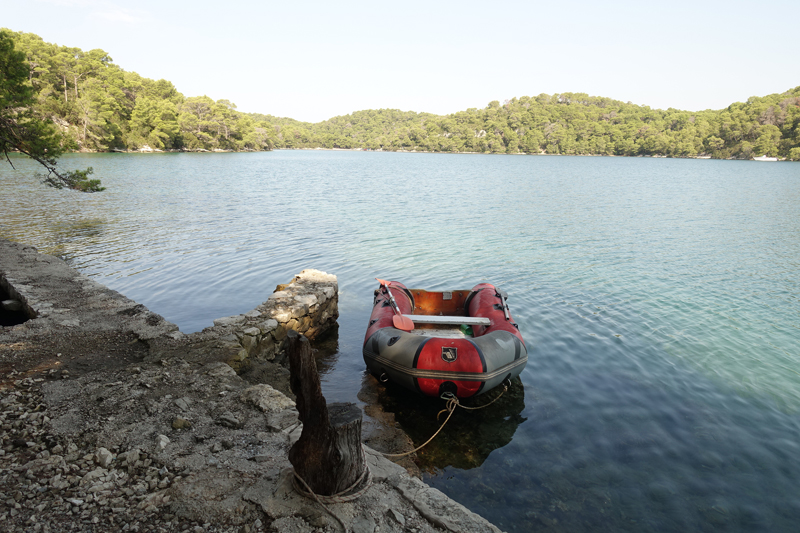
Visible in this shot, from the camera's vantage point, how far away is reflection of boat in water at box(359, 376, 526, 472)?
482 cm

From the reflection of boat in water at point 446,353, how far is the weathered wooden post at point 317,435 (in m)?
2.50

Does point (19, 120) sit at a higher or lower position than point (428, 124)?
lower

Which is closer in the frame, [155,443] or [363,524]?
[363,524]

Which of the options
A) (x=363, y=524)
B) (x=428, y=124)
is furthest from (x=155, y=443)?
(x=428, y=124)

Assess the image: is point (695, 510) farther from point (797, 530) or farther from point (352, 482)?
point (352, 482)

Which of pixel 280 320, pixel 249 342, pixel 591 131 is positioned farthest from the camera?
pixel 591 131

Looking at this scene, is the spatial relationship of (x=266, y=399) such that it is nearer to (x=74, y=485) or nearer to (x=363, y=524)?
(x=74, y=485)

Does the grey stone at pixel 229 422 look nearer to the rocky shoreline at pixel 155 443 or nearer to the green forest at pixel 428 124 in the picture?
the rocky shoreline at pixel 155 443

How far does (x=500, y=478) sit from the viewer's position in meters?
4.48

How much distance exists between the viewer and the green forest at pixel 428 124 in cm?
5275

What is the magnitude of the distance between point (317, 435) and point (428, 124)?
468 feet

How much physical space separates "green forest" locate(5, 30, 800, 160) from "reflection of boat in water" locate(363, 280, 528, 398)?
982cm

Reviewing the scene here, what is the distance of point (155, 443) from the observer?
346 cm

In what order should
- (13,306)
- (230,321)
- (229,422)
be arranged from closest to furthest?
(229,422) → (230,321) → (13,306)
